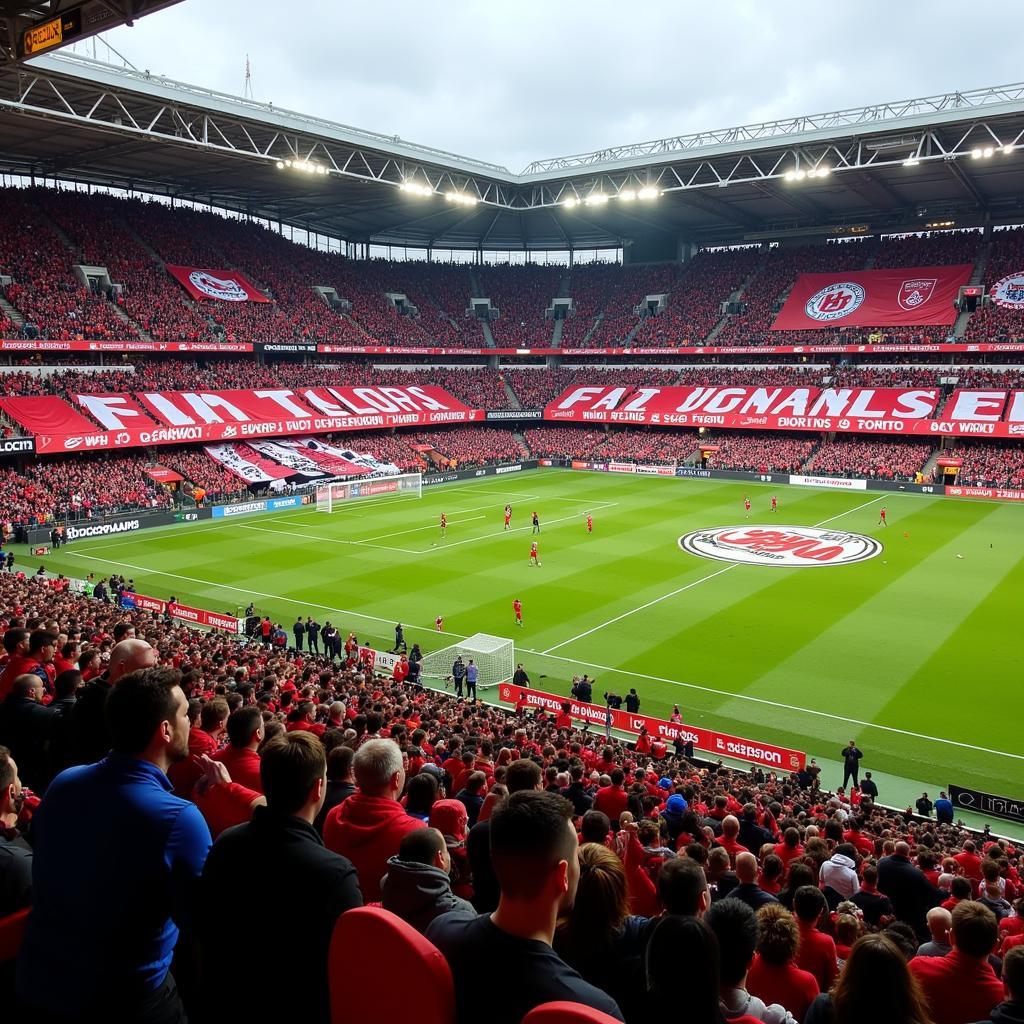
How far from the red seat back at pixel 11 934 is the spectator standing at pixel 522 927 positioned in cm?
225

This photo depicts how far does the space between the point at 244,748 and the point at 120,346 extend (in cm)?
5678

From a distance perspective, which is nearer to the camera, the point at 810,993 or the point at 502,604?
the point at 810,993

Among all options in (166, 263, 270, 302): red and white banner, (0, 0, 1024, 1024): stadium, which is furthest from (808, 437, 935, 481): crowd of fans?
(166, 263, 270, 302): red and white banner

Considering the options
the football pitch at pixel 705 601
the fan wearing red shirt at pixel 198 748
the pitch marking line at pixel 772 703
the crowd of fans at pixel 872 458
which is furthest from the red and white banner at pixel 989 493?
the fan wearing red shirt at pixel 198 748

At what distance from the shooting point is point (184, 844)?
138 inches

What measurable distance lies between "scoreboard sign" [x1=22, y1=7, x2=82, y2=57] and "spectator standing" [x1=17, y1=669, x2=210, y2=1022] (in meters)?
14.5

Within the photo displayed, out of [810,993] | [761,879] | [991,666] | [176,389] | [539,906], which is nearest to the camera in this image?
[539,906]

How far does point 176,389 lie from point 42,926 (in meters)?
60.0

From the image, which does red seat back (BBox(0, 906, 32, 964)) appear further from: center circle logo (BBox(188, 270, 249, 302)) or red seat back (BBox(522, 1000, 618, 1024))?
center circle logo (BBox(188, 270, 249, 302))

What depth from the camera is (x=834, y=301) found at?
72.6 meters

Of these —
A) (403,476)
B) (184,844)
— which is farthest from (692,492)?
(184,844)

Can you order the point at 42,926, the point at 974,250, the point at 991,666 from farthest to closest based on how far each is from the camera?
the point at 974,250, the point at 991,666, the point at 42,926

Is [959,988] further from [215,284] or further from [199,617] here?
[215,284]

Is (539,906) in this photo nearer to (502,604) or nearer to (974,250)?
(502,604)
